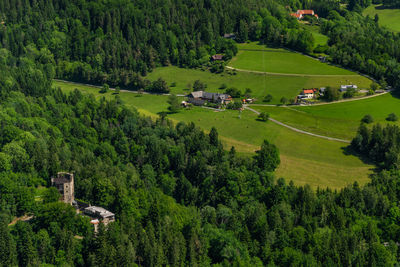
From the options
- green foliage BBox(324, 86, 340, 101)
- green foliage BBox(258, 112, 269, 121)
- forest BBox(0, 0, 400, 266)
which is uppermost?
green foliage BBox(324, 86, 340, 101)

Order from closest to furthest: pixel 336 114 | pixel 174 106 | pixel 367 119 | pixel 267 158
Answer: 1. pixel 267 158
2. pixel 367 119
3. pixel 336 114
4. pixel 174 106

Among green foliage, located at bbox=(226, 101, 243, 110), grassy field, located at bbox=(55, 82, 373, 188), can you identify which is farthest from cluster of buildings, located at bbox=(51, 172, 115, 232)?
green foliage, located at bbox=(226, 101, 243, 110)

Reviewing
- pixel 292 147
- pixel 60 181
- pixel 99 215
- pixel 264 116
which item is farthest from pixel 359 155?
pixel 60 181

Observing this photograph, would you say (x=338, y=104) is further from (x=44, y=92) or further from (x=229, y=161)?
(x=44, y=92)

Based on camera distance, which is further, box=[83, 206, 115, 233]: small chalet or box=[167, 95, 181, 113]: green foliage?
box=[167, 95, 181, 113]: green foliage

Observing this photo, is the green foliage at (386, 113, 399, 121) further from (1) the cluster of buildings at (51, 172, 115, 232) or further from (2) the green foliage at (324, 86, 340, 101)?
(1) the cluster of buildings at (51, 172, 115, 232)

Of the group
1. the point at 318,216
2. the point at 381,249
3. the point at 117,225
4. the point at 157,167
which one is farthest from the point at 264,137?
the point at 117,225

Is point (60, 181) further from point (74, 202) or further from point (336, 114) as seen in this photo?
point (336, 114)
